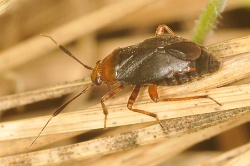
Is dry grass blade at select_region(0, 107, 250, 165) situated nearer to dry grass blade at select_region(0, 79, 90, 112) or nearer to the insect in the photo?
the insect

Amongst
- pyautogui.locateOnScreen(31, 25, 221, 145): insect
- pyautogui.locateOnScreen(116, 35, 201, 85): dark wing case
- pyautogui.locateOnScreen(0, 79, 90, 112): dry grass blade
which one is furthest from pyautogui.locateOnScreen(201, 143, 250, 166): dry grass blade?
pyautogui.locateOnScreen(0, 79, 90, 112): dry grass blade

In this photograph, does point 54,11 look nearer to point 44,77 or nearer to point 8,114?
point 44,77

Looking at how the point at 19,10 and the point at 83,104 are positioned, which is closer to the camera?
the point at 83,104

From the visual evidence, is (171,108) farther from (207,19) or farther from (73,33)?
(73,33)

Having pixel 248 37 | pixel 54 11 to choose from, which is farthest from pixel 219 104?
pixel 54 11

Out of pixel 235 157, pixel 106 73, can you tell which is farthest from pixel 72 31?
pixel 235 157

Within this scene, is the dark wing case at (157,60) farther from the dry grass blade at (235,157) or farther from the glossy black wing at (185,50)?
the dry grass blade at (235,157)
